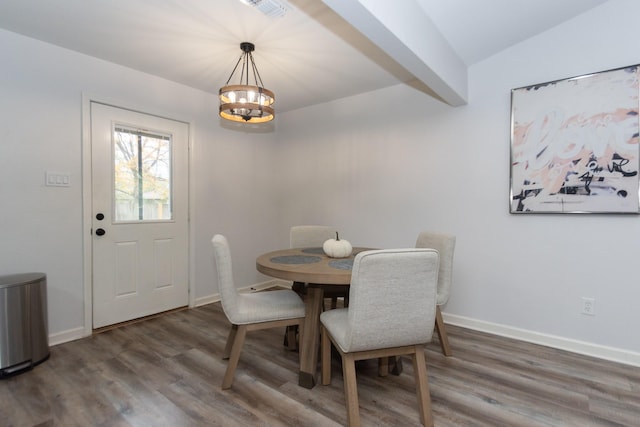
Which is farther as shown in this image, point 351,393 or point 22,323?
point 22,323

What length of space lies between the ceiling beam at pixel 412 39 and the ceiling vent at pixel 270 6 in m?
0.62

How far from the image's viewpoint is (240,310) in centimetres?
196

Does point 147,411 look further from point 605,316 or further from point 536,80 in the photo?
point 536,80

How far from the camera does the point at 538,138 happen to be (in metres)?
2.55

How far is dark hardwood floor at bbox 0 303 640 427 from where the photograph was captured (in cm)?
168

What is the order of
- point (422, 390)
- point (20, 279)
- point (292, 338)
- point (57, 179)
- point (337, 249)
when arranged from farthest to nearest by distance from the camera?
1. point (57, 179)
2. point (292, 338)
3. point (337, 249)
4. point (20, 279)
5. point (422, 390)

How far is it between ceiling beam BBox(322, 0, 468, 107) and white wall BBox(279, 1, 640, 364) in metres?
0.39

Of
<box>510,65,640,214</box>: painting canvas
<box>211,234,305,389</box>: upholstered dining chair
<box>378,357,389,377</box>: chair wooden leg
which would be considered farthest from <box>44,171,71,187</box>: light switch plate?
<box>510,65,640,214</box>: painting canvas

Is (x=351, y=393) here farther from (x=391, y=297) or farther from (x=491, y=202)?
(x=491, y=202)

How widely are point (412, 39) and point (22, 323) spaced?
313cm

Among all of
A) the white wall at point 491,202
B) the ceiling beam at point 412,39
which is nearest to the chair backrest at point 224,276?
the ceiling beam at point 412,39

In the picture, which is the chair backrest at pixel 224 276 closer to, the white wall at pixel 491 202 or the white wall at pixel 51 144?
the white wall at pixel 51 144

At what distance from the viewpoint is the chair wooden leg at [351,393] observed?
5.04 feet

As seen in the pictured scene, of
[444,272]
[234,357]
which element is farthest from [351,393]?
[444,272]
